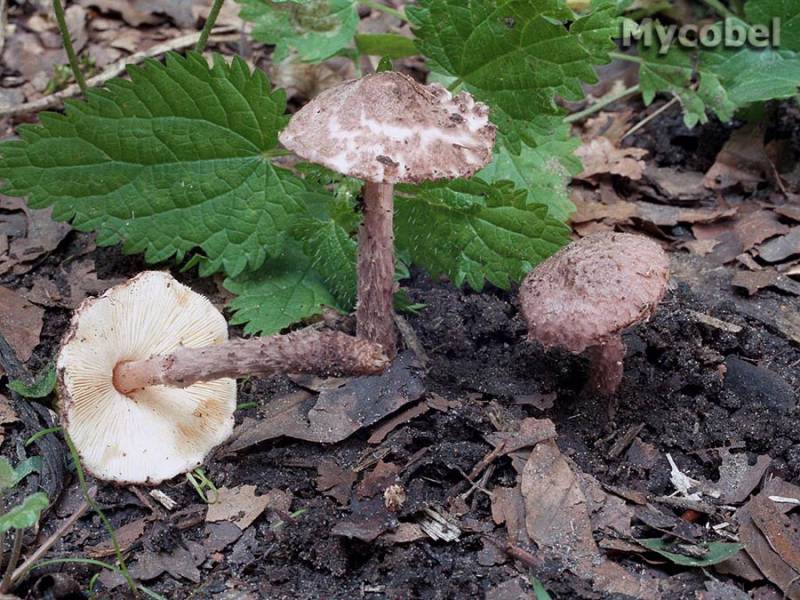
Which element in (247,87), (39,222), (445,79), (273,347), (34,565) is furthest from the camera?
(445,79)

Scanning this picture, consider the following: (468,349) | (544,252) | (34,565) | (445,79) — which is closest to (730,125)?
(445,79)

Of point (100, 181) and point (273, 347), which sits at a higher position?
point (100, 181)

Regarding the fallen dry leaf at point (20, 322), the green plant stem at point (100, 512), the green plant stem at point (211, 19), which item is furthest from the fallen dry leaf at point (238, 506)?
the green plant stem at point (211, 19)

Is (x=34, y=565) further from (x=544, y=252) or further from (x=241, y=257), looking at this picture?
(x=544, y=252)

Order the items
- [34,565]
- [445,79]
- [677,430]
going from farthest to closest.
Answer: [445,79] < [677,430] < [34,565]

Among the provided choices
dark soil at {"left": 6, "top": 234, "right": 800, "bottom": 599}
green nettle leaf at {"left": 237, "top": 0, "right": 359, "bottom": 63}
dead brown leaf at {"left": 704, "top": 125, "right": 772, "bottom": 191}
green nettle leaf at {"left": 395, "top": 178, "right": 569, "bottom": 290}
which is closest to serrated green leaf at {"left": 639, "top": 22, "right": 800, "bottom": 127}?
dead brown leaf at {"left": 704, "top": 125, "right": 772, "bottom": 191}

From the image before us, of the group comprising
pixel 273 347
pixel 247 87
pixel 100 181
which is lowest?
pixel 273 347

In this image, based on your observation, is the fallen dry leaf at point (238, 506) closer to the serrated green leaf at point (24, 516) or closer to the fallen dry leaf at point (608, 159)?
the serrated green leaf at point (24, 516)
